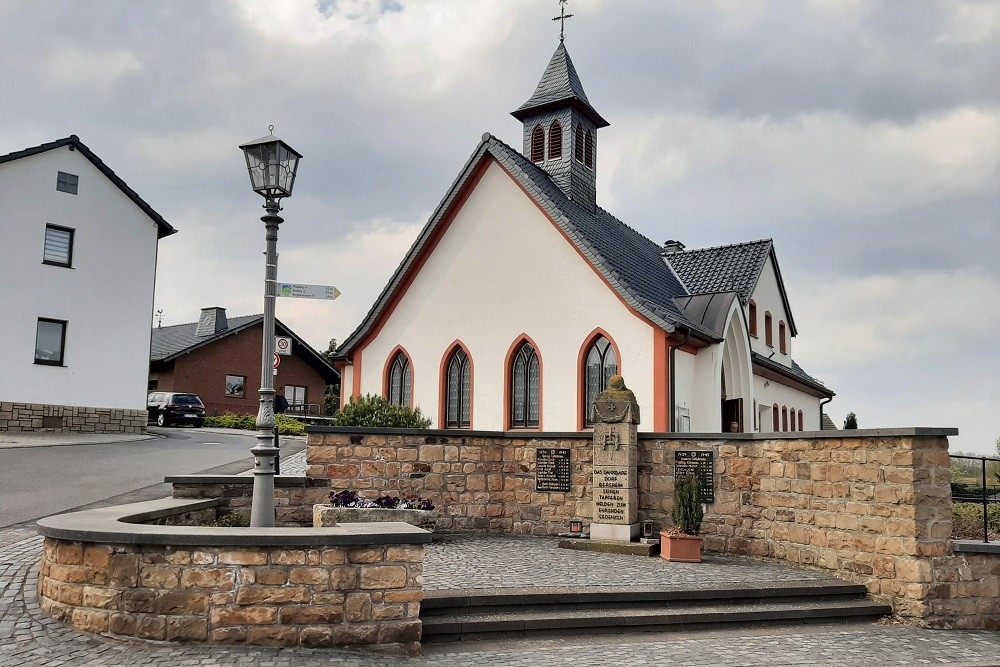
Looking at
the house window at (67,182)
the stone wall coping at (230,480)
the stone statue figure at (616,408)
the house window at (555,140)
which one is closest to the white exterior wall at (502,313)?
the house window at (555,140)

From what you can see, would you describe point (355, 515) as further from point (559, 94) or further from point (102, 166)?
point (102, 166)

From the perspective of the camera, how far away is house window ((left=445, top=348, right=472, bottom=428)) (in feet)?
62.0

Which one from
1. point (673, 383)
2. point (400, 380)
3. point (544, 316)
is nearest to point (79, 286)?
point (400, 380)

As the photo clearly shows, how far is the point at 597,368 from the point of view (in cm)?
1720

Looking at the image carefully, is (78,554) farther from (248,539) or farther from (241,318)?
(241,318)

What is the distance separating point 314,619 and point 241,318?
1599 inches

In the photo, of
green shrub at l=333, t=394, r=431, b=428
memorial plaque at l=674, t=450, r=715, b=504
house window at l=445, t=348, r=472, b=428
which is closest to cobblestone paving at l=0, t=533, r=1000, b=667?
memorial plaque at l=674, t=450, r=715, b=504

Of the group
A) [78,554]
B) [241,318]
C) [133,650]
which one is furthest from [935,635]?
[241,318]

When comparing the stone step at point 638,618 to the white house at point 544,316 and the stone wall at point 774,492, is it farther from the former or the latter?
the white house at point 544,316

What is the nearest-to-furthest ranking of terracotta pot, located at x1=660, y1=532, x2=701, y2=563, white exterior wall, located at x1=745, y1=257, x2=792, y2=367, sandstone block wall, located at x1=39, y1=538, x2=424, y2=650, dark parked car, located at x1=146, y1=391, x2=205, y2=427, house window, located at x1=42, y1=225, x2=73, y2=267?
sandstone block wall, located at x1=39, y1=538, x2=424, y2=650
terracotta pot, located at x1=660, y1=532, x2=701, y2=563
white exterior wall, located at x1=745, y1=257, x2=792, y2=367
house window, located at x1=42, y1=225, x2=73, y2=267
dark parked car, located at x1=146, y1=391, x2=205, y2=427

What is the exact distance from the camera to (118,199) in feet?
91.7

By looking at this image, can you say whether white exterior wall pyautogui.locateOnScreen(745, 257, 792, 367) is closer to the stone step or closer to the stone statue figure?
the stone statue figure

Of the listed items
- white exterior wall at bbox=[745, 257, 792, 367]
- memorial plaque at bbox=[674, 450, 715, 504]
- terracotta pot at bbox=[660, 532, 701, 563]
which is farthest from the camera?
white exterior wall at bbox=[745, 257, 792, 367]

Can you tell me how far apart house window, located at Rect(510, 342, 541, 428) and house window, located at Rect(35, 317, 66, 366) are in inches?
613
